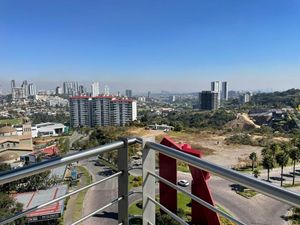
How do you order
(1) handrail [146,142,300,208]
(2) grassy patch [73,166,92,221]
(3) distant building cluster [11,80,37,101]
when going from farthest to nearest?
(3) distant building cluster [11,80,37,101]
(2) grassy patch [73,166,92,221]
(1) handrail [146,142,300,208]

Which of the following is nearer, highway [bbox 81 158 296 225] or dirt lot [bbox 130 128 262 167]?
highway [bbox 81 158 296 225]

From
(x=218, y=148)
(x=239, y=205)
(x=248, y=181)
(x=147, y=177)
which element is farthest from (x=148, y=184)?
(x=218, y=148)

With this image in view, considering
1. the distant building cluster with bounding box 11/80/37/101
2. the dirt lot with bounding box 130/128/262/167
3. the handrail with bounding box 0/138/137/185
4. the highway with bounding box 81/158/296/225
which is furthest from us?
the distant building cluster with bounding box 11/80/37/101

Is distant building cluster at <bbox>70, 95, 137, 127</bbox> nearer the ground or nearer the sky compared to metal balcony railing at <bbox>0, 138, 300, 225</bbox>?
nearer the ground

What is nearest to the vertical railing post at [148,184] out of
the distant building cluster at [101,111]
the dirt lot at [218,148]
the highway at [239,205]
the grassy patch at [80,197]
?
the grassy patch at [80,197]

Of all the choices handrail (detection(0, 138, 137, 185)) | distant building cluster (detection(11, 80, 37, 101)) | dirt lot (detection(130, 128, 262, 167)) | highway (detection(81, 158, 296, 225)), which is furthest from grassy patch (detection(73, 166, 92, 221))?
distant building cluster (detection(11, 80, 37, 101))

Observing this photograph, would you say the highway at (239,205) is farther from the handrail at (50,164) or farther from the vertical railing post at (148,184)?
the handrail at (50,164)

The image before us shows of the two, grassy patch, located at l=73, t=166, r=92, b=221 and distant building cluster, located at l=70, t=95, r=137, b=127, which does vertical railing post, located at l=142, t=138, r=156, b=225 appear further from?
distant building cluster, located at l=70, t=95, r=137, b=127
